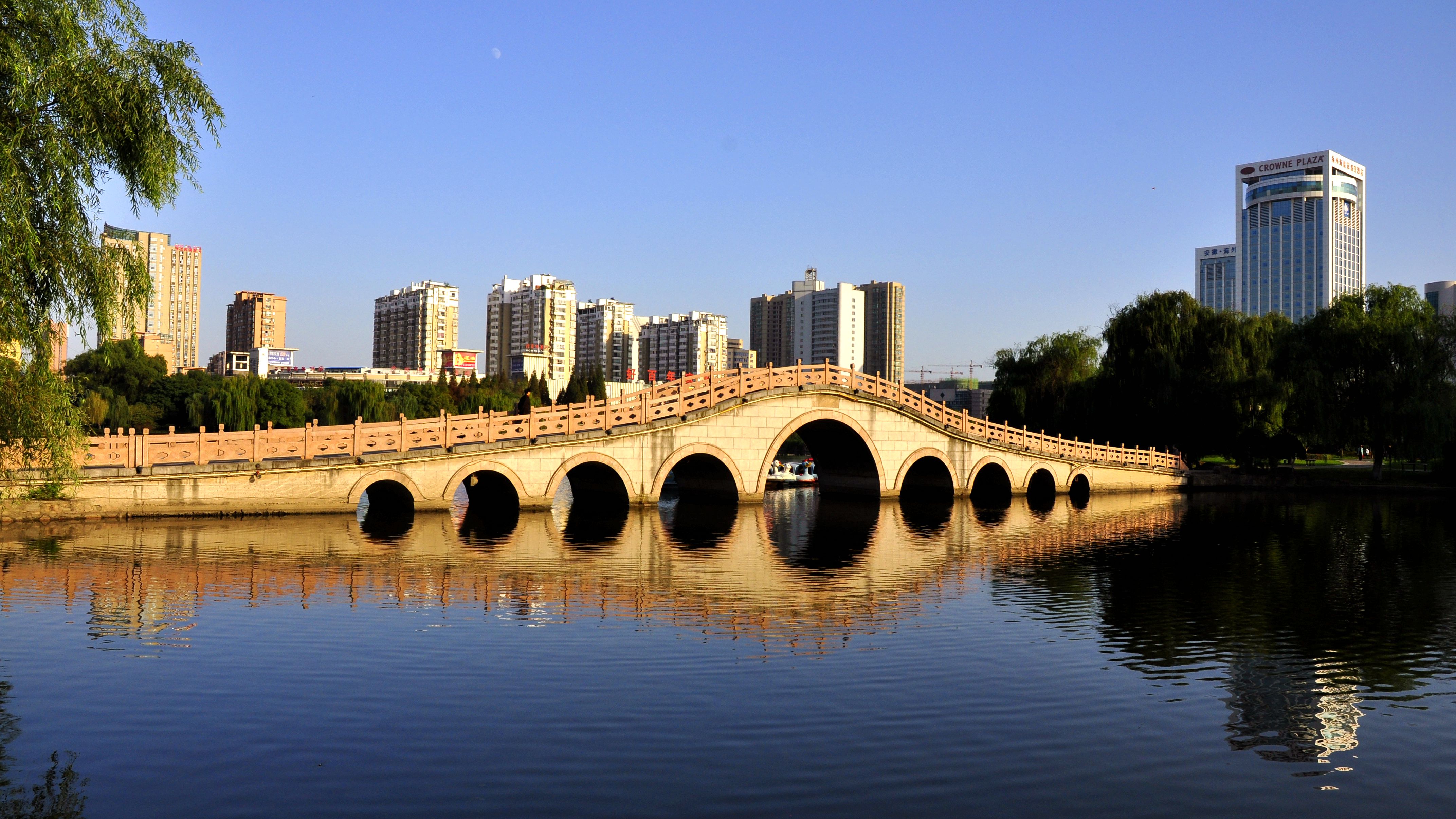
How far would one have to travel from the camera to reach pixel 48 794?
7.02 m

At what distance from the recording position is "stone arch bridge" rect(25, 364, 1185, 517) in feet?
77.9

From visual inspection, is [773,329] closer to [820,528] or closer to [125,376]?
[125,376]

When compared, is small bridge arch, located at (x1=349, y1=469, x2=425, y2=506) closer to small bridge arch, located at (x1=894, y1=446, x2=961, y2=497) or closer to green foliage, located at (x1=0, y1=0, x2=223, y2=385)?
green foliage, located at (x1=0, y1=0, x2=223, y2=385)

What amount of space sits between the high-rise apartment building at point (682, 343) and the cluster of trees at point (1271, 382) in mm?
97930

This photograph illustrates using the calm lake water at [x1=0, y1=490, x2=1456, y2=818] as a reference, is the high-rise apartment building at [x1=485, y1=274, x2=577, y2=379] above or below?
above

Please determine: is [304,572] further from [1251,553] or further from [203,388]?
[203,388]

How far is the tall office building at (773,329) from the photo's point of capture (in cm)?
16338

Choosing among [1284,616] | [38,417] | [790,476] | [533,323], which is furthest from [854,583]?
[533,323]

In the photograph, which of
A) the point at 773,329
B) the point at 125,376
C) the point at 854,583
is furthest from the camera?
the point at 773,329

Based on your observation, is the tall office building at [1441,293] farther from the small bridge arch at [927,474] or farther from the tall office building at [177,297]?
the tall office building at [177,297]

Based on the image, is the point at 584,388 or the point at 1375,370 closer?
the point at 1375,370

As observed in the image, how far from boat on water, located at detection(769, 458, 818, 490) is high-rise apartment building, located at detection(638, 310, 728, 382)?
88768mm

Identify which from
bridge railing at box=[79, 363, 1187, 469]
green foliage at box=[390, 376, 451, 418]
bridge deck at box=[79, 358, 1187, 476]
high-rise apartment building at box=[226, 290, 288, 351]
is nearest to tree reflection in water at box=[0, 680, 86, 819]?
bridge railing at box=[79, 363, 1187, 469]

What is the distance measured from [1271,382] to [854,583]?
112 feet
